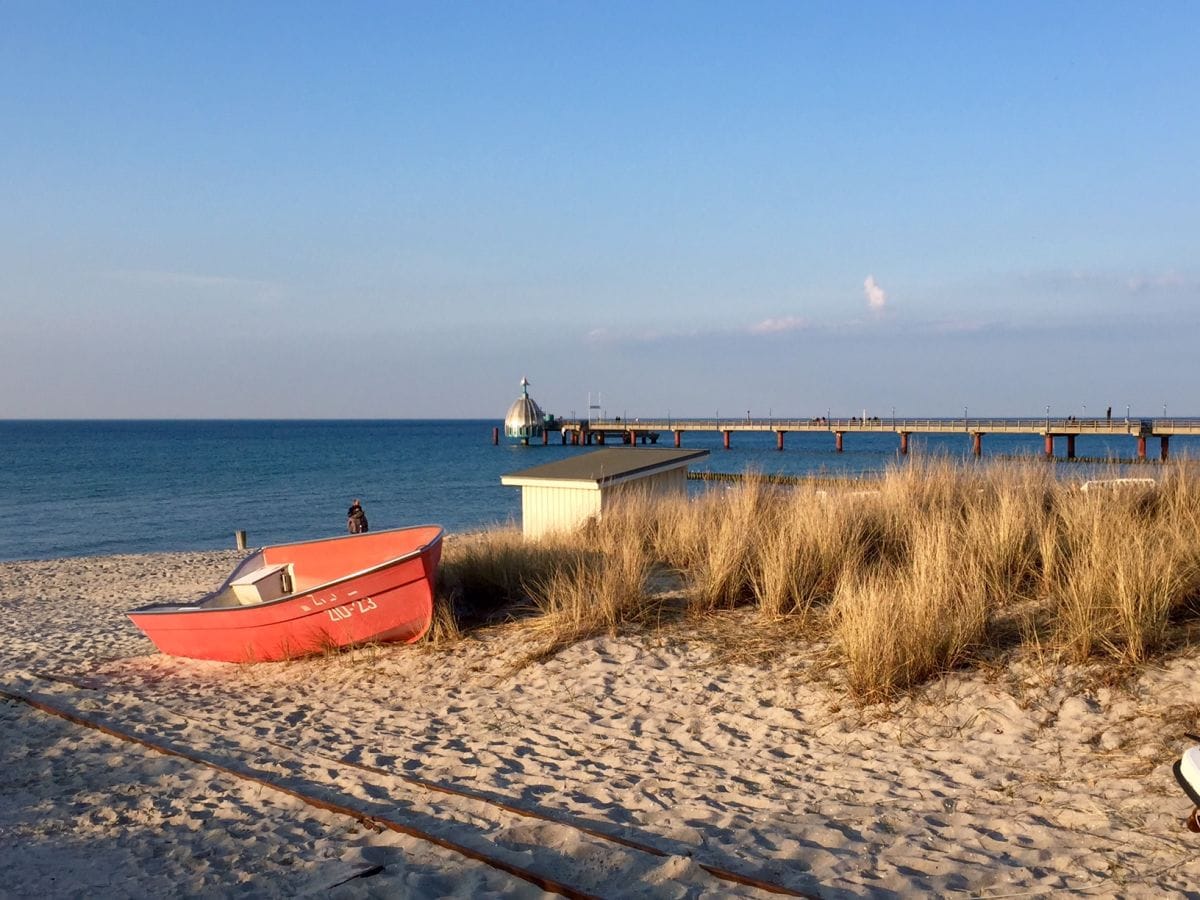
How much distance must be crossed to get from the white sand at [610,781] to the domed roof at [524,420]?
270ft

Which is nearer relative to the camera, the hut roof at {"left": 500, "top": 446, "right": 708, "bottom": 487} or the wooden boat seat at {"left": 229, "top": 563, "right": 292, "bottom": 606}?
the wooden boat seat at {"left": 229, "top": 563, "right": 292, "bottom": 606}

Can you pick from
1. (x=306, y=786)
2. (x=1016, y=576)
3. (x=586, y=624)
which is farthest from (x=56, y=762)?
(x=1016, y=576)

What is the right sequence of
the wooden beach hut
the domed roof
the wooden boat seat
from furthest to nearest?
the domed roof, the wooden beach hut, the wooden boat seat

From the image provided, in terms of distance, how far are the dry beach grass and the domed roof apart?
263 ft

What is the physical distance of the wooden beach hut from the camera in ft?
49.2

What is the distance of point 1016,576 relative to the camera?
29.1ft

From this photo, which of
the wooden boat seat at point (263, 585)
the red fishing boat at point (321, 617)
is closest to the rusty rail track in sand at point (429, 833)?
the red fishing boat at point (321, 617)

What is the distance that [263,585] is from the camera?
1231 cm

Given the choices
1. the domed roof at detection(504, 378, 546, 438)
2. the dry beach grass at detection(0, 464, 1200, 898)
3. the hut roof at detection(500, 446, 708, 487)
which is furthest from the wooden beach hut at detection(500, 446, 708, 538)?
the domed roof at detection(504, 378, 546, 438)

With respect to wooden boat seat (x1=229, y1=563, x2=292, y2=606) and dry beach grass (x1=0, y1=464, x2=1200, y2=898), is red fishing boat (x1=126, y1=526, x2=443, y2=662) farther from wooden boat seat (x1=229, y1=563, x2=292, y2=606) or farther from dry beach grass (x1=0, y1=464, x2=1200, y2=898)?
wooden boat seat (x1=229, y1=563, x2=292, y2=606)

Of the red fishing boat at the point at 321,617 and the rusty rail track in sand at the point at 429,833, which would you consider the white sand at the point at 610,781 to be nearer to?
the rusty rail track in sand at the point at 429,833

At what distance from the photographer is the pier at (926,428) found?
53.2 meters

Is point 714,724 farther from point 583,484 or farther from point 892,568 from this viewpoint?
point 583,484

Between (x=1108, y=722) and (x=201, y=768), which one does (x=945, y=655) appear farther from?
(x=201, y=768)
